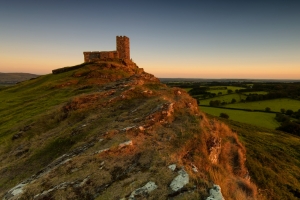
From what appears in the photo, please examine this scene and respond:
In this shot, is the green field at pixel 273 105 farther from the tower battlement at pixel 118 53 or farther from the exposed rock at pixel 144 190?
the exposed rock at pixel 144 190

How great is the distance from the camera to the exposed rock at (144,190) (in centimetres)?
679

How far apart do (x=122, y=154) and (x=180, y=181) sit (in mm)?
3834

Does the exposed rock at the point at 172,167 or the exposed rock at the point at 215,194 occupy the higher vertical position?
the exposed rock at the point at 215,194

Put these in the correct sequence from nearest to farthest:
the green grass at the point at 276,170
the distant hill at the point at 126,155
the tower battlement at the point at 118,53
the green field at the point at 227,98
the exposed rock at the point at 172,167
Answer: the distant hill at the point at 126,155 < the exposed rock at the point at 172,167 < the green grass at the point at 276,170 < the tower battlement at the point at 118,53 < the green field at the point at 227,98

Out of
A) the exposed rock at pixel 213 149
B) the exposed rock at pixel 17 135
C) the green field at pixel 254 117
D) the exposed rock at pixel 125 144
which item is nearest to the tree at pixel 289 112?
the green field at pixel 254 117

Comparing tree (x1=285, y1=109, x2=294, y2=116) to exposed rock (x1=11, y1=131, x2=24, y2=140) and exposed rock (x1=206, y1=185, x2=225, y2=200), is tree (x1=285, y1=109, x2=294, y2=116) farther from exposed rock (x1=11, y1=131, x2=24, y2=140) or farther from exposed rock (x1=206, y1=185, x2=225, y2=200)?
exposed rock (x1=206, y1=185, x2=225, y2=200)

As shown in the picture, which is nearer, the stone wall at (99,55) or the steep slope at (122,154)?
the steep slope at (122,154)

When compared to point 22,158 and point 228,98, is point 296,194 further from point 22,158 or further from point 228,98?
point 228,98

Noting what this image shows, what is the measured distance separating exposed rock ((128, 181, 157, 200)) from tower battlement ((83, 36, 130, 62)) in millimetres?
50443

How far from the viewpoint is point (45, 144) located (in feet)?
49.1

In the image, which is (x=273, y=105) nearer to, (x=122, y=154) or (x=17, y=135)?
(x=17, y=135)

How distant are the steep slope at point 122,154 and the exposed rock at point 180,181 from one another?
34mm

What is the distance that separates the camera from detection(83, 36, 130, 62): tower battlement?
56.1 meters

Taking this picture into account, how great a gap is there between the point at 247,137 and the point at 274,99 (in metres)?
74.9
